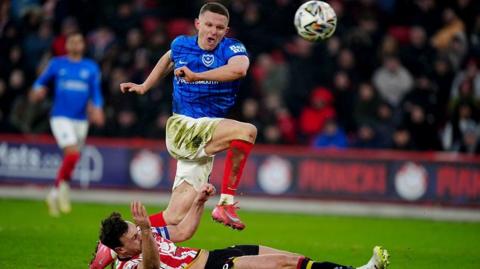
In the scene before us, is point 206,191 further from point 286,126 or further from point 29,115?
point 29,115

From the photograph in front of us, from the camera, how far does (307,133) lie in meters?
20.1

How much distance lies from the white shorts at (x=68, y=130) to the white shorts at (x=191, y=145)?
256 inches

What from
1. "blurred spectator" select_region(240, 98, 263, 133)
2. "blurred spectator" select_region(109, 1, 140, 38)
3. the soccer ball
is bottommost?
"blurred spectator" select_region(240, 98, 263, 133)

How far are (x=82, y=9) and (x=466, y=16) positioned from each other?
857 centimetres

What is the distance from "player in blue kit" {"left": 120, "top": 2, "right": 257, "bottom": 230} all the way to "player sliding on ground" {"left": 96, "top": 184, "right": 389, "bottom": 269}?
651 mm

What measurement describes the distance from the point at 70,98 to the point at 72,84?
0.24 m

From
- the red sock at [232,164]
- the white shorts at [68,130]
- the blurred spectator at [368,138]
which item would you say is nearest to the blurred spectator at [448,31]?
the blurred spectator at [368,138]

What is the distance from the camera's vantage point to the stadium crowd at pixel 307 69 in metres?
19.8

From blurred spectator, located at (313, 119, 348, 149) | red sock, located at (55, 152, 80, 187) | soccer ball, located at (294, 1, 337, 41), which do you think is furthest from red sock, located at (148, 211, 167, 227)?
blurred spectator, located at (313, 119, 348, 149)

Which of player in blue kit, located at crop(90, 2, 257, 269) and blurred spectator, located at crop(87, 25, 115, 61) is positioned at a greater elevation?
blurred spectator, located at crop(87, 25, 115, 61)

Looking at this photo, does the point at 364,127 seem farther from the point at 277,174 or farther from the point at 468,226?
the point at 468,226

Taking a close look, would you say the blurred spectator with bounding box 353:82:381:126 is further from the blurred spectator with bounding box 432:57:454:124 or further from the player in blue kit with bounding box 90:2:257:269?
the player in blue kit with bounding box 90:2:257:269

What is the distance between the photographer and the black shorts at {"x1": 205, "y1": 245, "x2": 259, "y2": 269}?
878 cm

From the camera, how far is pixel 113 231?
8484mm
